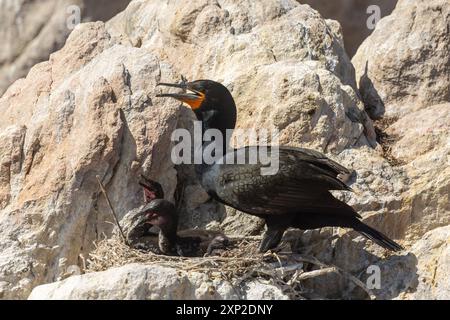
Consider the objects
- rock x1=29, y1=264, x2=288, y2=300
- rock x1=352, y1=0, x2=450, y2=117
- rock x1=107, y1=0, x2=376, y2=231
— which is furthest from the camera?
rock x1=352, y1=0, x2=450, y2=117

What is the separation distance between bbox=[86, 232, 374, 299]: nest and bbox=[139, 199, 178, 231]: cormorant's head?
291mm

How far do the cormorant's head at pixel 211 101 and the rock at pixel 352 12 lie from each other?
5.89 metres

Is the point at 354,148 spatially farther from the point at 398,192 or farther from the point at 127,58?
the point at 127,58

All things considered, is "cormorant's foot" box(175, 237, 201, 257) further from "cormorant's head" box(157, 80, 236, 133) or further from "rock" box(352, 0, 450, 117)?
"rock" box(352, 0, 450, 117)

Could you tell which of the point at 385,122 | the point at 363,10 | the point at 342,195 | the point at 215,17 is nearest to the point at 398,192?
the point at 342,195

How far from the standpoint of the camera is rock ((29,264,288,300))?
9883mm

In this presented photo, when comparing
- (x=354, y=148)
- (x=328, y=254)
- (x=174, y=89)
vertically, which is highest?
(x=174, y=89)

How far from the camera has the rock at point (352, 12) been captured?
56.1ft

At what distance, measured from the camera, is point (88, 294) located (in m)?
9.88

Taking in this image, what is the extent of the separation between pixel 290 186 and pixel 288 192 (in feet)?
0.17

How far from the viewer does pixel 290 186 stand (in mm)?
10742

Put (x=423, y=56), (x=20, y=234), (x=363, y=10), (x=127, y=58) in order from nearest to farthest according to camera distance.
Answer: (x=20, y=234)
(x=127, y=58)
(x=423, y=56)
(x=363, y=10)

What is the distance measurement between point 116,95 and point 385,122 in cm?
271

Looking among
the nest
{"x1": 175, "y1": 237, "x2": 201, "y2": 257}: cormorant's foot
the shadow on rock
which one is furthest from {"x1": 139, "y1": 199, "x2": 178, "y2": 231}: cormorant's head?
the shadow on rock
